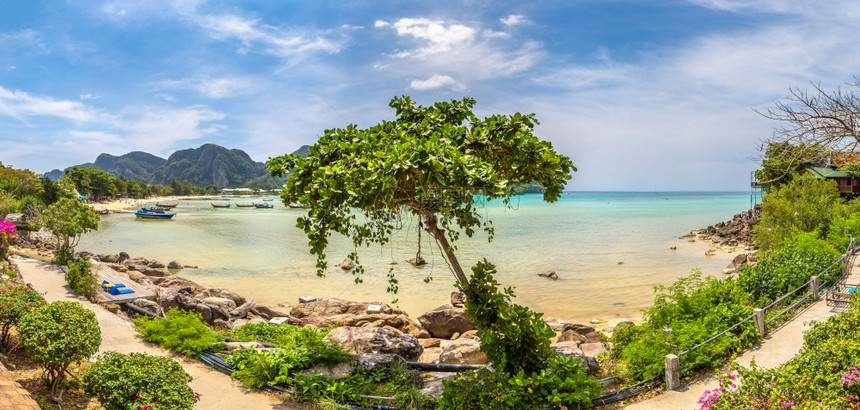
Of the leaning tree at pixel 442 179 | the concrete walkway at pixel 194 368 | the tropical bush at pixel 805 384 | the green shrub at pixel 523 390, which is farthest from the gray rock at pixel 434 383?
the tropical bush at pixel 805 384

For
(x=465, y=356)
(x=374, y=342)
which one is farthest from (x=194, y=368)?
(x=465, y=356)

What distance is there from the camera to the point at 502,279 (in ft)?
81.9

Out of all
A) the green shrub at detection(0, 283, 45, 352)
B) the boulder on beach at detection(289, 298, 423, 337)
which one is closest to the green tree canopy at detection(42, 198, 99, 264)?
the boulder on beach at detection(289, 298, 423, 337)

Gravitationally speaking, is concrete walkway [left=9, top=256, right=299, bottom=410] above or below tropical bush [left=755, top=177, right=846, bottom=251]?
below

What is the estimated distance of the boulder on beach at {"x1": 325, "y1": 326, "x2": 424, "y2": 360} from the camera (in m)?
9.51

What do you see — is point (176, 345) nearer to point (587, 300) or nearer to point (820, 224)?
point (587, 300)

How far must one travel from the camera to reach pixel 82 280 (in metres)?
14.5

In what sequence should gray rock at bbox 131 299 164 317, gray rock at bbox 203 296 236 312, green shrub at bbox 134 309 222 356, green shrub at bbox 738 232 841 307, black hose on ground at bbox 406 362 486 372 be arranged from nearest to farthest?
1. black hose on ground at bbox 406 362 486 372
2. green shrub at bbox 134 309 222 356
3. green shrub at bbox 738 232 841 307
4. gray rock at bbox 131 299 164 317
5. gray rock at bbox 203 296 236 312

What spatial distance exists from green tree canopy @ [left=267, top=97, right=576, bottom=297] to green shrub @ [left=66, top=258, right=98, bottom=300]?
403 inches

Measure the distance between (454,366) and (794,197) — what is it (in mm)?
26589

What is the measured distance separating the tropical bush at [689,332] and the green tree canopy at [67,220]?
1993 cm

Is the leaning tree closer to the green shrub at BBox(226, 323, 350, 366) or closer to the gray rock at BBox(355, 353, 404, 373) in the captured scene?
the gray rock at BBox(355, 353, 404, 373)

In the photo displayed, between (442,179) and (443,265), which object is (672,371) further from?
(443,265)

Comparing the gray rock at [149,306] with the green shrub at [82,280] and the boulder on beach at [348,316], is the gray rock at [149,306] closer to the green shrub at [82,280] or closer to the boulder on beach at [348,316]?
the green shrub at [82,280]
